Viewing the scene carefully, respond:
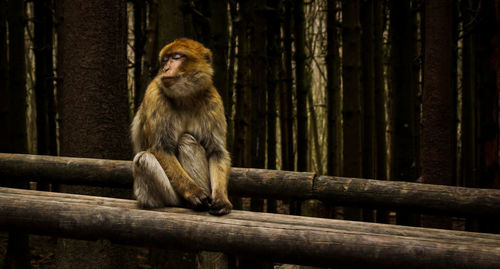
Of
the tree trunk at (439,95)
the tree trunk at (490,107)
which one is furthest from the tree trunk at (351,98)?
the tree trunk at (490,107)

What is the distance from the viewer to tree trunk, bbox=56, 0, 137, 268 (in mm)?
4305

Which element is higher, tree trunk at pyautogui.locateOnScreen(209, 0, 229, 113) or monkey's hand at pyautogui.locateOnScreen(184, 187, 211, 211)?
tree trunk at pyautogui.locateOnScreen(209, 0, 229, 113)

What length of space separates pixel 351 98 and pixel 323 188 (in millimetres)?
2223

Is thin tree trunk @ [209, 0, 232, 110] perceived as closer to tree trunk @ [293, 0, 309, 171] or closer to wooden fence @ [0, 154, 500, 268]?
wooden fence @ [0, 154, 500, 268]

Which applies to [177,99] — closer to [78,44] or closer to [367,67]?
[78,44]

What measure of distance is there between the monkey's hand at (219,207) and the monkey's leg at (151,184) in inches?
15.0

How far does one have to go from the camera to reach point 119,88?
177 inches

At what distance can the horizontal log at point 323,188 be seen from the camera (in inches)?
152

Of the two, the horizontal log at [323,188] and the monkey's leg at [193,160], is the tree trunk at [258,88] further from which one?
the monkey's leg at [193,160]

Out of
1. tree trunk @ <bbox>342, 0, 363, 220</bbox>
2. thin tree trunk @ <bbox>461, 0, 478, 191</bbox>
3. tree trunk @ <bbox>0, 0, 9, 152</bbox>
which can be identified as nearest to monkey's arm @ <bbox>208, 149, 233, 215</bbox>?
tree trunk @ <bbox>342, 0, 363, 220</bbox>

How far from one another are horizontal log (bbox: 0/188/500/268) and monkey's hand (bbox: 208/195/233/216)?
82 mm

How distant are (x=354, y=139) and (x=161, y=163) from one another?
3033 mm

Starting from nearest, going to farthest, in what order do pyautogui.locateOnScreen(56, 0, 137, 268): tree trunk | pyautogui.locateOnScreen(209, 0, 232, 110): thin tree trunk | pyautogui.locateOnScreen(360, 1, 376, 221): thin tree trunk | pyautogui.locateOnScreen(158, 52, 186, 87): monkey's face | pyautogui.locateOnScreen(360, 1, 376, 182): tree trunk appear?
1. pyautogui.locateOnScreen(158, 52, 186, 87): monkey's face
2. pyautogui.locateOnScreen(56, 0, 137, 268): tree trunk
3. pyautogui.locateOnScreen(209, 0, 232, 110): thin tree trunk
4. pyautogui.locateOnScreen(360, 1, 376, 221): thin tree trunk
5. pyautogui.locateOnScreen(360, 1, 376, 182): tree trunk

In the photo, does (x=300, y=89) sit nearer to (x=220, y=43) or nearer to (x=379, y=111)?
(x=379, y=111)
